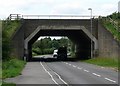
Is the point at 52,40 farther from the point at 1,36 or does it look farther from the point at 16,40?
the point at 1,36

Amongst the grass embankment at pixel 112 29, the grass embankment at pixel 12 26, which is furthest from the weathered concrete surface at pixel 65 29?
the grass embankment at pixel 12 26

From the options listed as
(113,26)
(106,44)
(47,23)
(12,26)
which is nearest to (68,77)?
(106,44)

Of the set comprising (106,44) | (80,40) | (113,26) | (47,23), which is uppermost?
(47,23)

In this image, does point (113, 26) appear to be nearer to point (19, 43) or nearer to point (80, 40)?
point (19, 43)

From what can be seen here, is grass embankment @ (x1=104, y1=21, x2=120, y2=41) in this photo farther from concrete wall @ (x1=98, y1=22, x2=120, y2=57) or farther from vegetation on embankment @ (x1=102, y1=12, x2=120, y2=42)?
concrete wall @ (x1=98, y1=22, x2=120, y2=57)

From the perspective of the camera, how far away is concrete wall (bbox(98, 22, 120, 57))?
5562 cm

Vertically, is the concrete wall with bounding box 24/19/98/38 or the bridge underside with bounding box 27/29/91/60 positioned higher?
the concrete wall with bounding box 24/19/98/38

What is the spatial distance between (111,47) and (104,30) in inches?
136

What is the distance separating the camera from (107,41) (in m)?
58.3

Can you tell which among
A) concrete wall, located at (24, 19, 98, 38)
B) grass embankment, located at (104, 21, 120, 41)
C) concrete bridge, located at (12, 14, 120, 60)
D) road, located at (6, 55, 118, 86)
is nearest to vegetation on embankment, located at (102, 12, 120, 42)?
grass embankment, located at (104, 21, 120, 41)

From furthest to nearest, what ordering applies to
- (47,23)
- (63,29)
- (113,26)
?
(63,29), (47,23), (113,26)

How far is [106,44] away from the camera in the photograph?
58781mm

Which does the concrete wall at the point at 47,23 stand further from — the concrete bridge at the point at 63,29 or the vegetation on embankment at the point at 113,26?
the vegetation on embankment at the point at 113,26

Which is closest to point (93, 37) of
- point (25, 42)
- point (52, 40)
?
point (25, 42)
